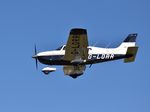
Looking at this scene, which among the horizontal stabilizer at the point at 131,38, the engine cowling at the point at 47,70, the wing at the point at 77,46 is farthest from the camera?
the horizontal stabilizer at the point at 131,38

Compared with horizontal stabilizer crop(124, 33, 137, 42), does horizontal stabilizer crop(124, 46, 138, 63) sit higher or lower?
lower

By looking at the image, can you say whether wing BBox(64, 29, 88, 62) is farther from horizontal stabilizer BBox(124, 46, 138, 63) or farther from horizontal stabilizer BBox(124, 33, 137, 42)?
horizontal stabilizer BBox(124, 33, 137, 42)

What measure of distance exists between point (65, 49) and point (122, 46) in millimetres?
7207

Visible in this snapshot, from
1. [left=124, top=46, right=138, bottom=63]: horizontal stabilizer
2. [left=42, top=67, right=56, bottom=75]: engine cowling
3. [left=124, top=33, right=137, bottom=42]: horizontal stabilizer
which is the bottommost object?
[left=42, top=67, right=56, bottom=75]: engine cowling

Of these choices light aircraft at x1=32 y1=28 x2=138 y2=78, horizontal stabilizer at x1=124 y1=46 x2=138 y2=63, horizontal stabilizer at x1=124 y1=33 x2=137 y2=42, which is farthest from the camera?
horizontal stabilizer at x1=124 y1=33 x2=137 y2=42

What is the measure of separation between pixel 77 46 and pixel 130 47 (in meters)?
5.95

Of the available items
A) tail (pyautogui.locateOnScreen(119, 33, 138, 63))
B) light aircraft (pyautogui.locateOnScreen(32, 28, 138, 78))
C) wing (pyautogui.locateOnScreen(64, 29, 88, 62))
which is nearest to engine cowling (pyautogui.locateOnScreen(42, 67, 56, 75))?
light aircraft (pyautogui.locateOnScreen(32, 28, 138, 78))

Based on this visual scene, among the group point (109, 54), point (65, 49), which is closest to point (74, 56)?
point (65, 49)

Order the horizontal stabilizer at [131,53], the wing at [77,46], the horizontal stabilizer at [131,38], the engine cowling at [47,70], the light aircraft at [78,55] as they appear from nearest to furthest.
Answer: the wing at [77,46] < the light aircraft at [78,55] < the engine cowling at [47,70] < the horizontal stabilizer at [131,53] < the horizontal stabilizer at [131,38]

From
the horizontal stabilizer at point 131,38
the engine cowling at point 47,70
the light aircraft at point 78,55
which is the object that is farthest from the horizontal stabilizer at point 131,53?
the engine cowling at point 47,70

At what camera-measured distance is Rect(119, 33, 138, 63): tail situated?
46625mm

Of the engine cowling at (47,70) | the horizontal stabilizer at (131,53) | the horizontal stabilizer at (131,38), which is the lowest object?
the engine cowling at (47,70)

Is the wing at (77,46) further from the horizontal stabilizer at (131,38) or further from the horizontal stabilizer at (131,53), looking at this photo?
the horizontal stabilizer at (131,38)

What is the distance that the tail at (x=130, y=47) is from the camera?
46.6 metres
